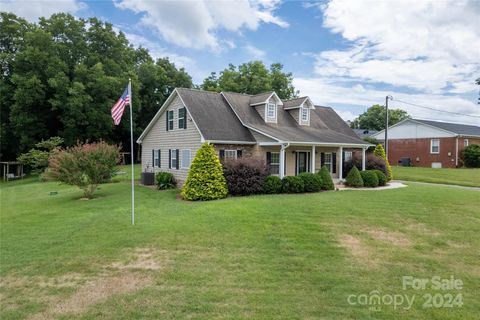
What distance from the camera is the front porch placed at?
768 inches

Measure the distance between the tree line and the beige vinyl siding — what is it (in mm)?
12932

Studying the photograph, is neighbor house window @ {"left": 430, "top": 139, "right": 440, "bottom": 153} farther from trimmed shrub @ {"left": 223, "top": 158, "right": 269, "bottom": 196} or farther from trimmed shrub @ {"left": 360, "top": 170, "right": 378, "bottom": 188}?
trimmed shrub @ {"left": 223, "top": 158, "right": 269, "bottom": 196}

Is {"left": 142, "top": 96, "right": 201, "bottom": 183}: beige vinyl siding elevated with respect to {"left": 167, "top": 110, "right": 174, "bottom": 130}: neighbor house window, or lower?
lower

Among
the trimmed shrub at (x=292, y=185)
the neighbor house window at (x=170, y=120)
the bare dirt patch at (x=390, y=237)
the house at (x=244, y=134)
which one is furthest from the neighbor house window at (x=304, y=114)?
the bare dirt patch at (x=390, y=237)

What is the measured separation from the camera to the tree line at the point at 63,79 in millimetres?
33031

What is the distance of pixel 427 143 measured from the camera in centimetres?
3372

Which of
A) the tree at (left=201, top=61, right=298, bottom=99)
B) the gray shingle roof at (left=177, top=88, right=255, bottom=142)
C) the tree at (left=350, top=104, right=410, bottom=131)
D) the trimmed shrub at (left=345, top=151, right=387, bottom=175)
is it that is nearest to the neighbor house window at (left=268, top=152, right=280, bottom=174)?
the gray shingle roof at (left=177, top=88, right=255, bottom=142)

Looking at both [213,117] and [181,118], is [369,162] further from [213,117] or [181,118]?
[181,118]

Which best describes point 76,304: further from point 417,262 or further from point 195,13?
point 195,13

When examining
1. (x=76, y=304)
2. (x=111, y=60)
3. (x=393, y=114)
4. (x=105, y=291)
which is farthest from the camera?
(x=393, y=114)

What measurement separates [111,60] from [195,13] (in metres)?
24.9

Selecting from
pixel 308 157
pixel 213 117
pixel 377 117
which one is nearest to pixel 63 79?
pixel 213 117

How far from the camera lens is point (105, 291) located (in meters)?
6.18

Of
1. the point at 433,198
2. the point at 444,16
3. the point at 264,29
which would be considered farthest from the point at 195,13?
the point at 433,198
